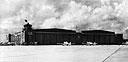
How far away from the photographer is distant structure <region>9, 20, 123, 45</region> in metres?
94.6

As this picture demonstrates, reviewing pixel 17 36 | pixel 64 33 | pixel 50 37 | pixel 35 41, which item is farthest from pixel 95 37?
pixel 17 36

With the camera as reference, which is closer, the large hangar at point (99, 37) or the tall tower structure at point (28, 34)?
the tall tower structure at point (28, 34)

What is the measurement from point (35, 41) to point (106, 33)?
3808cm

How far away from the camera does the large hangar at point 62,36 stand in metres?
94.6

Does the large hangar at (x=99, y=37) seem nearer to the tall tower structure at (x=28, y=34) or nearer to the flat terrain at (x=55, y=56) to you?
the tall tower structure at (x=28, y=34)

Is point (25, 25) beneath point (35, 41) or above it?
above

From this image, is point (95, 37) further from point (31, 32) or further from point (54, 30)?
point (31, 32)

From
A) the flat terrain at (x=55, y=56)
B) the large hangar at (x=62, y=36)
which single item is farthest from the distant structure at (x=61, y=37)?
the flat terrain at (x=55, y=56)

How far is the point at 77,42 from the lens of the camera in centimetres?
10331

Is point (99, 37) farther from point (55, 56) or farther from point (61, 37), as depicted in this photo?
point (55, 56)

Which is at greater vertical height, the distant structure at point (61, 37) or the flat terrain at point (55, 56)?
the distant structure at point (61, 37)

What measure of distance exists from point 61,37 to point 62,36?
775 mm

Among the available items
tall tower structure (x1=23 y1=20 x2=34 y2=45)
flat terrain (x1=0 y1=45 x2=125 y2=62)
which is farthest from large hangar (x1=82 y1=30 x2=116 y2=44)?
flat terrain (x1=0 y1=45 x2=125 y2=62)

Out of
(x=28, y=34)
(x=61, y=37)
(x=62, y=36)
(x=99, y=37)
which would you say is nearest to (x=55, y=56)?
(x=28, y=34)
